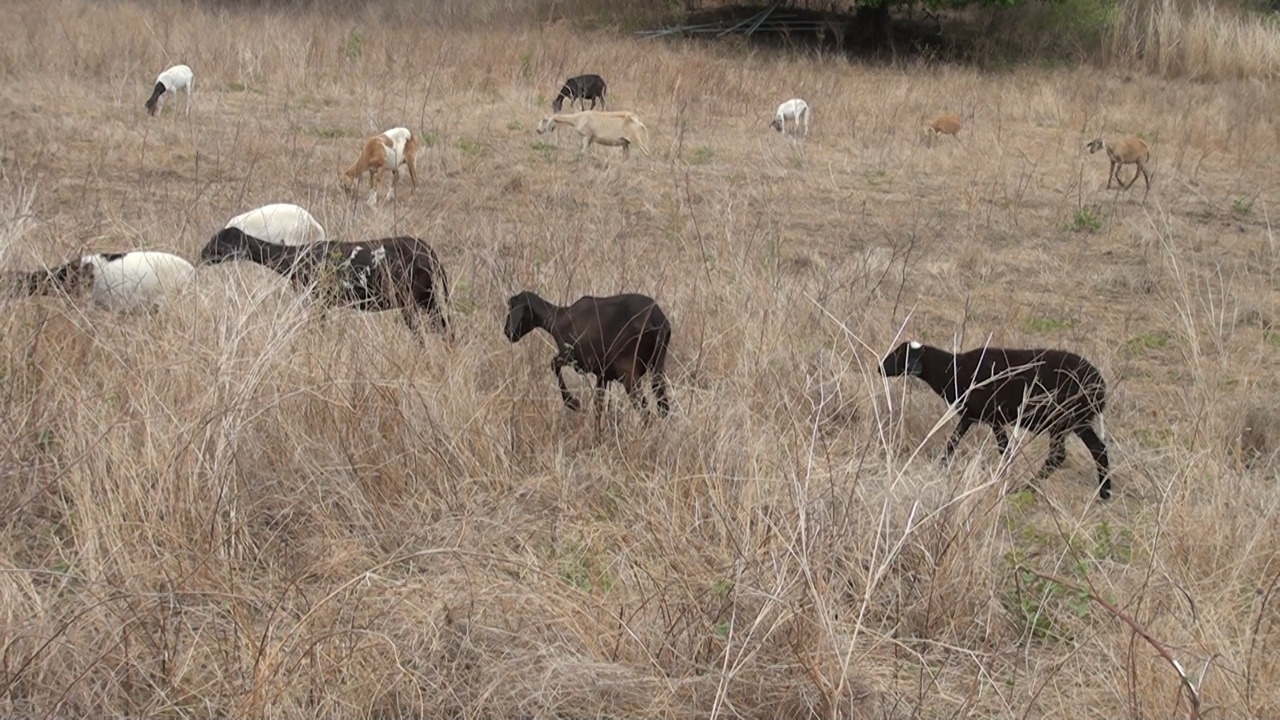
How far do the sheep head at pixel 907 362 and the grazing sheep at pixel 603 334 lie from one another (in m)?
0.98

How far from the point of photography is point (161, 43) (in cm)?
1512

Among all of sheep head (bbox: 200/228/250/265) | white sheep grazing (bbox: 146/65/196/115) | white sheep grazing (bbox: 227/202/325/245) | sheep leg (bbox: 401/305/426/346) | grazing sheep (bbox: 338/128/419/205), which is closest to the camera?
sheep leg (bbox: 401/305/426/346)

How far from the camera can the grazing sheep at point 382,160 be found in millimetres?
Answer: 9445

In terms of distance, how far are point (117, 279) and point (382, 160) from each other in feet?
14.9

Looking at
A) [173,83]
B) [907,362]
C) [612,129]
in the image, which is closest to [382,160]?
[612,129]

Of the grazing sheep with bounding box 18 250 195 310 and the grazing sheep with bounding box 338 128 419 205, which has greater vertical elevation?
the grazing sheep with bounding box 18 250 195 310

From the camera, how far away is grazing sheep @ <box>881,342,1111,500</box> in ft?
16.0

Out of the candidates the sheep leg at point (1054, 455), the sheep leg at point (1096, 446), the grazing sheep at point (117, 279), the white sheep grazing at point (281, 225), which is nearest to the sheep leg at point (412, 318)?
the grazing sheep at point (117, 279)

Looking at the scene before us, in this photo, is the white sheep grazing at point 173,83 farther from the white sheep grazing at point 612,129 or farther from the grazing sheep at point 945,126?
the grazing sheep at point 945,126

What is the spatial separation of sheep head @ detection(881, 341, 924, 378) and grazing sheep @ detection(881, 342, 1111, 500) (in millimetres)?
25

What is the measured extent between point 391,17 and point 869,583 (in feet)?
69.3

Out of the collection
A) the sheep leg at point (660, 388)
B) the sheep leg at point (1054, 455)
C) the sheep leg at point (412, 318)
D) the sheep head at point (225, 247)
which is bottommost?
the sheep leg at point (1054, 455)

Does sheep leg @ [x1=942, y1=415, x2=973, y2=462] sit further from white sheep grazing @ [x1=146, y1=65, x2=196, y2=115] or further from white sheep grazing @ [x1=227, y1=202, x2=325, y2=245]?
white sheep grazing @ [x1=146, y1=65, x2=196, y2=115]

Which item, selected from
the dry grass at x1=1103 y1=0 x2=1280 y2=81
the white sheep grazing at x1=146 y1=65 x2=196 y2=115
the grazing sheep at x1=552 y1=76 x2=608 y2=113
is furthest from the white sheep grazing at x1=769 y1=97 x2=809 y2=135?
the dry grass at x1=1103 y1=0 x2=1280 y2=81
